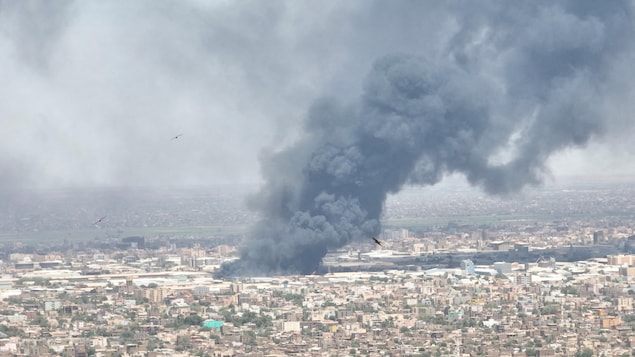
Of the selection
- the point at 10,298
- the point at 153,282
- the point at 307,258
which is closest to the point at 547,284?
the point at 307,258

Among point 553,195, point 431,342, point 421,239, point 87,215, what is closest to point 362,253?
point 421,239

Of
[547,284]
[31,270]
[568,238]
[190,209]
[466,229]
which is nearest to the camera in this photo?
Result: [547,284]

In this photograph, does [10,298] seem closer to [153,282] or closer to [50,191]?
[153,282]

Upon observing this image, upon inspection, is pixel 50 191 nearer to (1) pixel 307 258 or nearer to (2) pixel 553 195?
(1) pixel 307 258

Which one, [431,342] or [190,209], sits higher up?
[190,209]

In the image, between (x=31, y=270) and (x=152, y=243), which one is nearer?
(x=31, y=270)

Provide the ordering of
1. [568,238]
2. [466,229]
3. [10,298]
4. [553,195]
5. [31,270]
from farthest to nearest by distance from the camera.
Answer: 1. [553,195]
2. [466,229]
3. [568,238]
4. [31,270]
5. [10,298]
